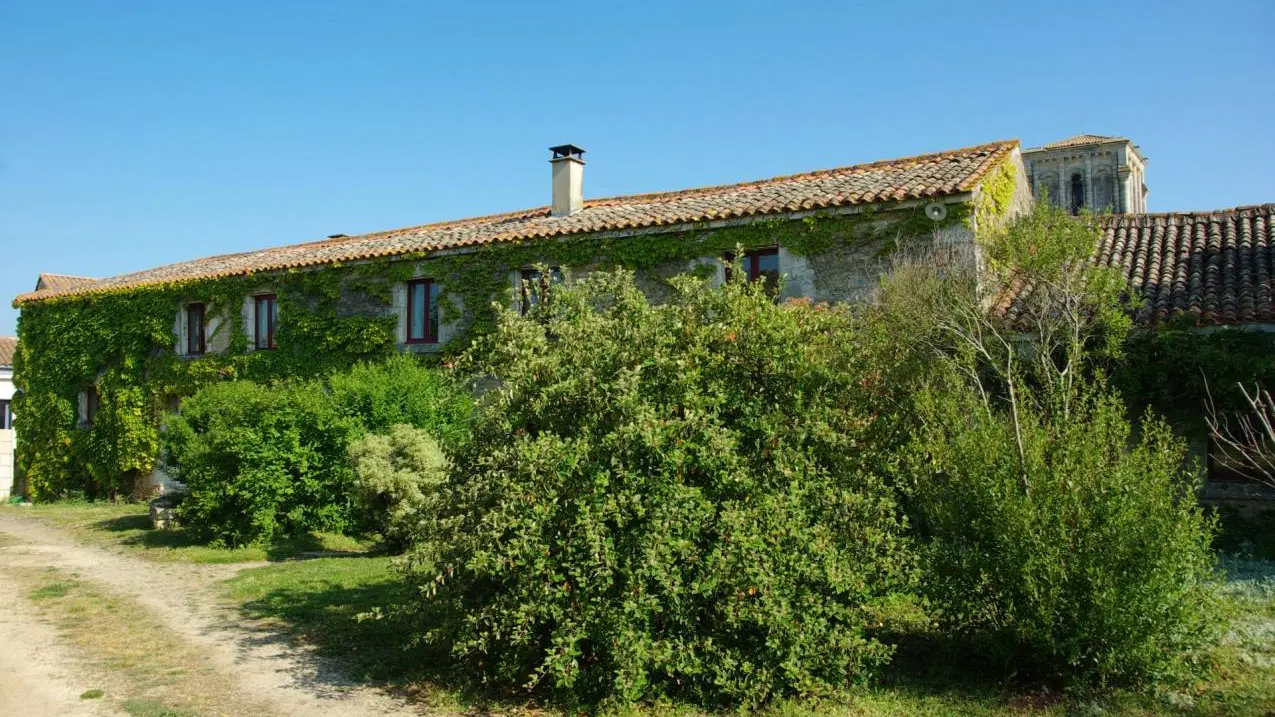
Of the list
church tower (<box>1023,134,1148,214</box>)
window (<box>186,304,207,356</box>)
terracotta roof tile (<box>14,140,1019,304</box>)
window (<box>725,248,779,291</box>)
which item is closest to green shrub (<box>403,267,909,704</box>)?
terracotta roof tile (<box>14,140,1019,304</box>)

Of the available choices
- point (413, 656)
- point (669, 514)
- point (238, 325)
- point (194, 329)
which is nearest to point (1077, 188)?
point (238, 325)

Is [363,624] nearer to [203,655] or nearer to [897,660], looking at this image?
[203,655]

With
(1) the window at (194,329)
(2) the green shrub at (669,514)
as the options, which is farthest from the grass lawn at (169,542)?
(2) the green shrub at (669,514)

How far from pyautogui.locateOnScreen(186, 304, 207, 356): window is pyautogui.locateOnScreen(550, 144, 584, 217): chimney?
9.90m

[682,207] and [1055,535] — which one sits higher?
[682,207]

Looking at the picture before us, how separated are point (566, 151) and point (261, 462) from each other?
31.4 feet

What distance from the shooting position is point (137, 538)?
53.2 ft

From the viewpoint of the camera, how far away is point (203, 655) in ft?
28.0

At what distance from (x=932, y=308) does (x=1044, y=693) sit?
16.4 ft

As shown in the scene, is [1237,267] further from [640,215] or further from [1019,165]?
[640,215]

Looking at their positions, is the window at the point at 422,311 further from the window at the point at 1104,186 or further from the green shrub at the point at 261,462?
the window at the point at 1104,186

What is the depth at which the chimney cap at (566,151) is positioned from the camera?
66.1 ft

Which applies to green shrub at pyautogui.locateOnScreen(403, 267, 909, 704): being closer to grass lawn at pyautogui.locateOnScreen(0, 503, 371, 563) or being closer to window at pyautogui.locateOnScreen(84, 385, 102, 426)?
grass lawn at pyautogui.locateOnScreen(0, 503, 371, 563)

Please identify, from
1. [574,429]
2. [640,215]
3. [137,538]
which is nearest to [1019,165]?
[640,215]
